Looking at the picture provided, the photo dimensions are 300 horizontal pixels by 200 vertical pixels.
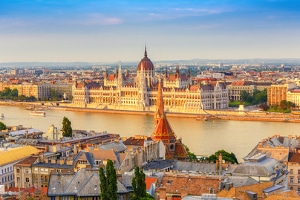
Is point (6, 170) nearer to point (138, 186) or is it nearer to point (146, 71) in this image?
point (138, 186)

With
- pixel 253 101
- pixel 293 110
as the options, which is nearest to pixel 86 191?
pixel 293 110

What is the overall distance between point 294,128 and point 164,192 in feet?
77.1

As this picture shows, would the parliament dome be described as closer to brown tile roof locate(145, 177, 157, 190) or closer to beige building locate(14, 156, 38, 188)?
beige building locate(14, 156, 38, 188)

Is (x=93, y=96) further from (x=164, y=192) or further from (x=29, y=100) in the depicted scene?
(x=164, y=192)

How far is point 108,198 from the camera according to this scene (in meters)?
9.68

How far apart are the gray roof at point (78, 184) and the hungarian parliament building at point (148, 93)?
3486 cm

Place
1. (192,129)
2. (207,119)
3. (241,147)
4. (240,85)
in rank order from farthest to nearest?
(240,85), (207,119), (192,129), (241,147)

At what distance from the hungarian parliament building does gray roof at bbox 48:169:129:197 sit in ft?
114

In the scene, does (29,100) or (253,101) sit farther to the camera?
(29,100)

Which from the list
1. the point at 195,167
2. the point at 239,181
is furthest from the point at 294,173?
the point at 239,181

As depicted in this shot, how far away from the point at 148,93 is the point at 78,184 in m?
41.4

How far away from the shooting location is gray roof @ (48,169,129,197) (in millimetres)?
10547

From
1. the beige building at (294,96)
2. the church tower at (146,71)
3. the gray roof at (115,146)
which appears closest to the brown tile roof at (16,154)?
the gray roof at (115,146)

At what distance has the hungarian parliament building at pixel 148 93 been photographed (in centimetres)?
4847
